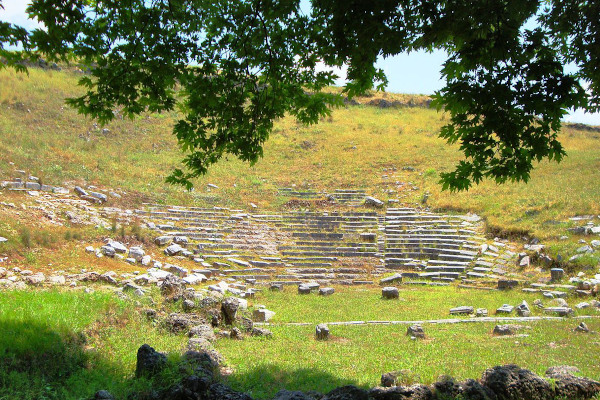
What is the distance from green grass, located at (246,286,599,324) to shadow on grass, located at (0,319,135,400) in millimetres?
5364

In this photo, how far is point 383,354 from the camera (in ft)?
24.3

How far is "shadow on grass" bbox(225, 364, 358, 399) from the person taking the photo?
5.34 metres

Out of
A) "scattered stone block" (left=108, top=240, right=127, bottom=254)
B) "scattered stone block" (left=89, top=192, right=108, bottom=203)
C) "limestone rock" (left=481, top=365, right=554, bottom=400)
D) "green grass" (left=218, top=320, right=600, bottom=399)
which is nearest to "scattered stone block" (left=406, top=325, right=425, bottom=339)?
"green grass" (left=218, top=320, right=600, bottom=399)

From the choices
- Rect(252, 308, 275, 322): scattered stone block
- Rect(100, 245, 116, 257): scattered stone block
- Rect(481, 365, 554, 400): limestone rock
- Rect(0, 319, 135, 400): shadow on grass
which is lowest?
Rect(252, 308, 275, 322): scattered stone block

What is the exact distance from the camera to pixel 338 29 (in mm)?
4590

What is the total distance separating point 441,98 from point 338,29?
1292mm

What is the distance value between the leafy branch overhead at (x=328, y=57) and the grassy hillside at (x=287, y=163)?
1385 centimetres

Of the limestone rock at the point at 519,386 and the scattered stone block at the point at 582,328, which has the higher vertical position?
the limestone rock at the point at 519,386

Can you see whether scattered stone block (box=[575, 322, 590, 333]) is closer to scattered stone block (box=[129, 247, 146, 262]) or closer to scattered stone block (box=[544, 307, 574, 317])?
scattered stone block (box=[544, 307, 574, 317])

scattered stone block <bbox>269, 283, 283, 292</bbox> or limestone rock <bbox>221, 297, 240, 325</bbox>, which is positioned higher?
limestone rock <bbox>221, 297, 240, 325</bbox>

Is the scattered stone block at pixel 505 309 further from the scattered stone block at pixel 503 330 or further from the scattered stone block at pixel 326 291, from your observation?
the scattered stone block at pixel 326 291

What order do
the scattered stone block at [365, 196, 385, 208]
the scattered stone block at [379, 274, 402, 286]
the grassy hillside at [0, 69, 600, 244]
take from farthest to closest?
the scattered stone block at [365, 196, 385, 208] < the grassy hillside at [0, 69, 600, 244] < the scattered stone block at [379, 274, 402, 286]

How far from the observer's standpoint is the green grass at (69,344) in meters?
4.73

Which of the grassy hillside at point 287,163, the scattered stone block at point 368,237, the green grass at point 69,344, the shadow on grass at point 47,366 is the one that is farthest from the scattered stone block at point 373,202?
the shadow on grass at point 47,366
